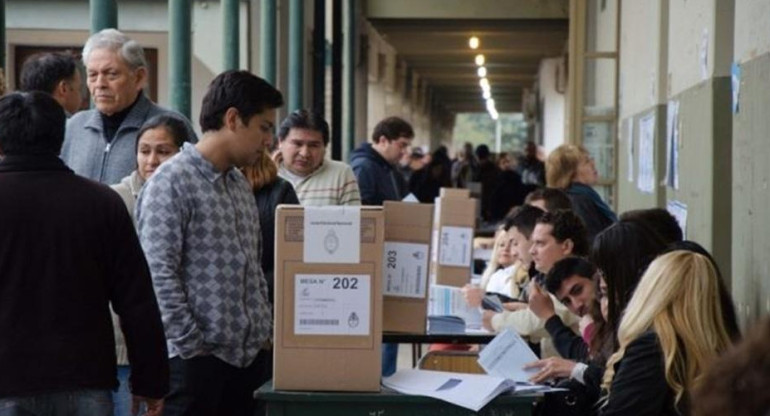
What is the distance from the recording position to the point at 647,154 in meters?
10.4

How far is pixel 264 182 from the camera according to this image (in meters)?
6.09

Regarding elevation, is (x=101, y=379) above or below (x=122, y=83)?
below

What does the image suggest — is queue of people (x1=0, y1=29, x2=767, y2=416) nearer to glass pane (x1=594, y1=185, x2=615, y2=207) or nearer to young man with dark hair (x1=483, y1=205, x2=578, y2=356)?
young man with dark hair (x1=483, y1=205, x2=578, y2=356)

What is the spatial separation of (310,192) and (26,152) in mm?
3718

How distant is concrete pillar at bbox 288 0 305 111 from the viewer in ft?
46.0

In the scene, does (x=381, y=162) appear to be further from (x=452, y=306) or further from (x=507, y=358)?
(x=507, y=358)

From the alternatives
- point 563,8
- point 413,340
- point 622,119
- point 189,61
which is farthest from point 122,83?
point 563,8

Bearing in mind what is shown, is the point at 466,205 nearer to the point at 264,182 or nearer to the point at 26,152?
the point at 264,182

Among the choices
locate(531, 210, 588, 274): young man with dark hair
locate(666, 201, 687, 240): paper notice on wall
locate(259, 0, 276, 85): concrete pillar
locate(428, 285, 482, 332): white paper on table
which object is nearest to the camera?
locate(531, 210, 588, 274): young man with dark hair

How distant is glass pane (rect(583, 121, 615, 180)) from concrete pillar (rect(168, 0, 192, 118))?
6.14 metres

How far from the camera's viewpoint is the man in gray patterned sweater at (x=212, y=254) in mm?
4594

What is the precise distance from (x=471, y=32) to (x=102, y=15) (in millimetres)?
18066

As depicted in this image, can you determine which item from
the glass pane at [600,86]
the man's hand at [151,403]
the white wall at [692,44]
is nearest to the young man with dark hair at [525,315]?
the white wall at [692,44]

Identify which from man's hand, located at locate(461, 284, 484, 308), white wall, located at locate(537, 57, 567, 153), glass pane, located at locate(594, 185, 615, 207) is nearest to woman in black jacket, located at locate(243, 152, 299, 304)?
man's hand, located at locate(461, 284, 484, 308)
